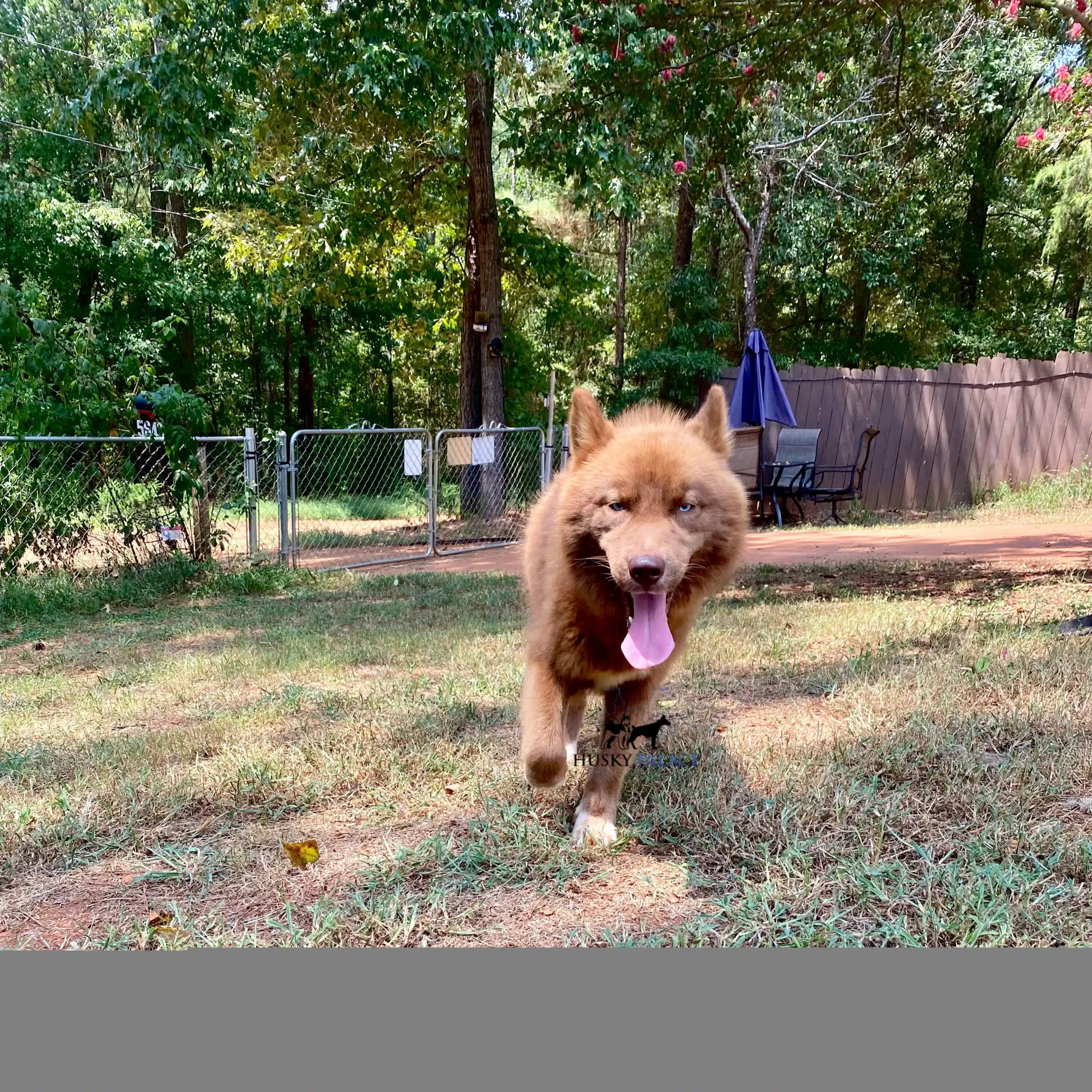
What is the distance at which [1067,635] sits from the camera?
5504 mm

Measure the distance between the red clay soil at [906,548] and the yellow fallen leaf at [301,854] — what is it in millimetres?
6086

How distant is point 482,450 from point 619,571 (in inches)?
452

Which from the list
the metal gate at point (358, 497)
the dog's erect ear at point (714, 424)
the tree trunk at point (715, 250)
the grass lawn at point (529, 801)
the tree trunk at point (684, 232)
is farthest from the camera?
the tree trunk at point (715, 250)

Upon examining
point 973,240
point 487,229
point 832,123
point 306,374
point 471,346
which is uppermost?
point 832,123

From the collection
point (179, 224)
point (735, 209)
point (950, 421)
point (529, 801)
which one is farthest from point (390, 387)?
point (529, 801)

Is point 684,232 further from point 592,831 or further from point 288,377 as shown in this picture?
point 592,831

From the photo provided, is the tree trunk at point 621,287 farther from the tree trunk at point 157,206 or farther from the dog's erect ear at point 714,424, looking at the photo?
the dog's erect ear at point 714,424

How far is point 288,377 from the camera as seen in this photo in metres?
28.7

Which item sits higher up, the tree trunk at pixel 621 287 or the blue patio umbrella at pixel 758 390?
the tree trunk at pixel 621 287

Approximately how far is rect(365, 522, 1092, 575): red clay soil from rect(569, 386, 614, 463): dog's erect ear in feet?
18.7

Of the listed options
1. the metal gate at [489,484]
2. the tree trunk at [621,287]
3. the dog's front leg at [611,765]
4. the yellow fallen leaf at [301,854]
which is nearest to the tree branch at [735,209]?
the tree trunk at [621,287]

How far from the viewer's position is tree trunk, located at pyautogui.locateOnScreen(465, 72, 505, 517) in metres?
15.2

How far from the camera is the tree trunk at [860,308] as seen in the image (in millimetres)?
26891

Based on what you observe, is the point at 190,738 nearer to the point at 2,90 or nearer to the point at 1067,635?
the point at 1067,635
